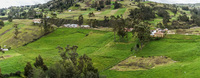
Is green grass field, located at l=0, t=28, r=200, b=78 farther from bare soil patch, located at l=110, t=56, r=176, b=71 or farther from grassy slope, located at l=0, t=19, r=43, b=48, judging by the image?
grassy slope, located at l=0, t=19, r=43, b=48

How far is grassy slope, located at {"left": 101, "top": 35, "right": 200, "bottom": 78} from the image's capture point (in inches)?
2023

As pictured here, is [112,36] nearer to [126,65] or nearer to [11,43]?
[126,65]

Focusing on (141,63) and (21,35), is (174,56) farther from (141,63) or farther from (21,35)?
(21,35)

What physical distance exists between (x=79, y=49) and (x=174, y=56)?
156 feet

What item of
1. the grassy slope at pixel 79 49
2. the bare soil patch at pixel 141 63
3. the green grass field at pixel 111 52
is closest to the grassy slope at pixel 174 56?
the green grass field at pixel 111 52

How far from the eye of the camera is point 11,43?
104m

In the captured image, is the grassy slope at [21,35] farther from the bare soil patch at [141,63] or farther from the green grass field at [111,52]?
the bare soil patch at [141,63]

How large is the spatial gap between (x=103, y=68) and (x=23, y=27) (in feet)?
307

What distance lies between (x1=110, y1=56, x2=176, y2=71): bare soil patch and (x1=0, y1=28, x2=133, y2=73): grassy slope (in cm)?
356

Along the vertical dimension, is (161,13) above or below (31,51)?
above

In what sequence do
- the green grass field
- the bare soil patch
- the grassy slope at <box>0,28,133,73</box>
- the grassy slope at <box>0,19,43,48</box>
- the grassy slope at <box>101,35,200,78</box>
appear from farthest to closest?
the grassy slope at <box>0,19,43,48</box>, the grassy slope at <box>0,28,133,73</box>, the bare soil patch, the green grass field, the grassy slope at <box>101,35,200,78</box>

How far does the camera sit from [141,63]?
218ft

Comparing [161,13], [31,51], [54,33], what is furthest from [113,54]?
[161,13]

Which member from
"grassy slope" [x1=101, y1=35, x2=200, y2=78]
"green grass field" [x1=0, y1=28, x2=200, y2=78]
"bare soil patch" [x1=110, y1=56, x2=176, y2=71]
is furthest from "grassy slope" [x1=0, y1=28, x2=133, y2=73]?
"grassy slope" [x1=101, y1=35, x2=200, y2=78]
